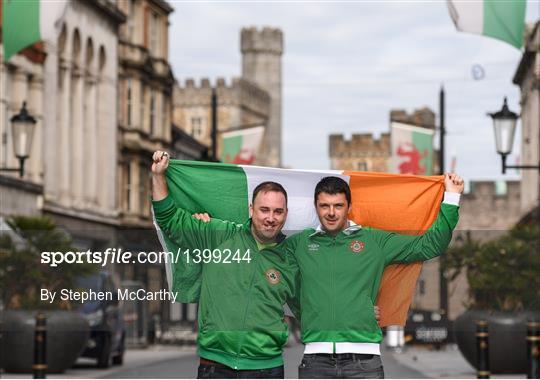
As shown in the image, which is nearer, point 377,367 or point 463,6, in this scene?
point 377,367

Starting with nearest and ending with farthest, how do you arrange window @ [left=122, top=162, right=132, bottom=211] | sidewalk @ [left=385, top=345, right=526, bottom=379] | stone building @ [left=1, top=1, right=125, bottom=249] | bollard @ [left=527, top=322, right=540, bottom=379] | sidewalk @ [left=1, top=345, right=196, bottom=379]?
bollard @ [left=527, top=322, right=540, bottom=379]
sidewalk @ [left=1, top=345, right=196, bottom=379]
sidewalk @ [left=385, top=345, right=526, bottom=379]
stone building @ [left=1, top=1, right=125, bottom=249]
window @ [left=122, top=162, right=132, bottom=211]

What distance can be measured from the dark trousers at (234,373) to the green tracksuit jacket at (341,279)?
9.8 inches

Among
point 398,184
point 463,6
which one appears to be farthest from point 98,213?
point 398,184

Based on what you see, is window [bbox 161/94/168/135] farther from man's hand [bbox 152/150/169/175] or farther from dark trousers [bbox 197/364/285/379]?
dark trousers [bbox 197/364/285/379]

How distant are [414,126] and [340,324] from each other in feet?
119

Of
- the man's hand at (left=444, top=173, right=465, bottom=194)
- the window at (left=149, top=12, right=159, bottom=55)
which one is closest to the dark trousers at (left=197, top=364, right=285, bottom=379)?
the man's hand at (left=444, top=173, right=465, bottom=194)

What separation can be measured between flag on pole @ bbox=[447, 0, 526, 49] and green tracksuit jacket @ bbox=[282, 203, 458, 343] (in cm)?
681

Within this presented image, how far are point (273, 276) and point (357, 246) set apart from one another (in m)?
0.49

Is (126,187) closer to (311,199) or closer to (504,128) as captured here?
(504,128)

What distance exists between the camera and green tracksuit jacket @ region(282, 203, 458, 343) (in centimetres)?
791

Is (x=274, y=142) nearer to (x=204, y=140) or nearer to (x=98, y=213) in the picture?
(x=204, y=140)

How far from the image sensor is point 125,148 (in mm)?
A: 60844

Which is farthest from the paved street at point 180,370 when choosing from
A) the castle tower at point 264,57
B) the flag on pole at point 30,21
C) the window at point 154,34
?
the castle tower at point 264,57

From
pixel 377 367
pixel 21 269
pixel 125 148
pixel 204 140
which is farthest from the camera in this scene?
pixel 204 140
